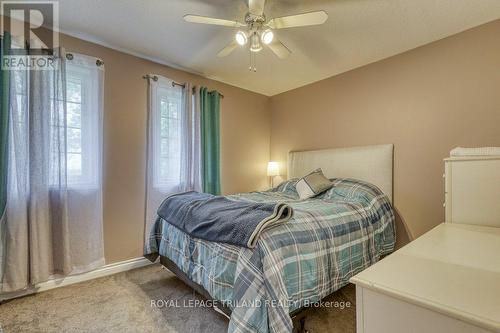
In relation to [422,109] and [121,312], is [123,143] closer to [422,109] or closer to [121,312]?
[121,312]

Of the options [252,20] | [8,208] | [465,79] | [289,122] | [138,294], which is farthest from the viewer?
[289,122]

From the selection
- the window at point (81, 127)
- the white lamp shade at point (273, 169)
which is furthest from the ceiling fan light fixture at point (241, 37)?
the white lamp shade at point (273, 169)

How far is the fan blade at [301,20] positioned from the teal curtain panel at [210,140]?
167 centimetres

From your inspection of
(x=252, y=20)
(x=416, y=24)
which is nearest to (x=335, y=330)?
(x=252, y=20)

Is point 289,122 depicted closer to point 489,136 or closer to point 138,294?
point 489,136

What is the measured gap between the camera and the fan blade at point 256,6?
1635mm

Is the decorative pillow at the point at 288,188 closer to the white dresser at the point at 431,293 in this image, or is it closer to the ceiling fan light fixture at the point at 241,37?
the ceiling fan light fixture at the point at 241,37

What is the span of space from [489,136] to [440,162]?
43cm

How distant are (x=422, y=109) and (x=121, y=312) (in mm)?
3460

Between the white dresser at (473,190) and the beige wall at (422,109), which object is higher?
the beige wall at (422,109)

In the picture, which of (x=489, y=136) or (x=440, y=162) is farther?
(x=440, y=162)

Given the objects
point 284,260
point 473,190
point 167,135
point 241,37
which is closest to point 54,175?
point 167,135

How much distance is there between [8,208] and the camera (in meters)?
1.99

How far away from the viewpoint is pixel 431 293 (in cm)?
74
